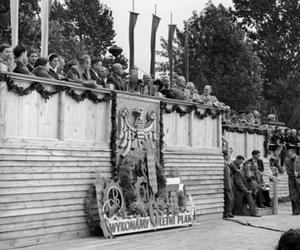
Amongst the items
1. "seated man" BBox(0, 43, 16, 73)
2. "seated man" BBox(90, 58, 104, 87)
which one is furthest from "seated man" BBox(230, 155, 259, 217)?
"seated man" BBox(0, 43, 16, 73)

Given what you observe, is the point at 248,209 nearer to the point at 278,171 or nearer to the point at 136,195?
the point at 136,195

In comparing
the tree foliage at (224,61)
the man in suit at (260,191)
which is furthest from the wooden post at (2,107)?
the tree foliage at (224,61)

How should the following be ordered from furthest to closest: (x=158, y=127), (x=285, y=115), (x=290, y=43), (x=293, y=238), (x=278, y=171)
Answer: (x=290, y=43) → (x=285, y=115) → (x=278, y=171) → (x=158, y=127) → (x=293, y=238)

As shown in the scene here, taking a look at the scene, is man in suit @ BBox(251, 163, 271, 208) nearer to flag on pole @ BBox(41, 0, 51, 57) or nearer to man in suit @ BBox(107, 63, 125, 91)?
man in suit @ BBox(107, 63, 125, 91)

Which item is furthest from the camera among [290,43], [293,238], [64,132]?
[290,43]

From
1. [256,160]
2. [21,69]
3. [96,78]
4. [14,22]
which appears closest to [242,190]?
[256,160]

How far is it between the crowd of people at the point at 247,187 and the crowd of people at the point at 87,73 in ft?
6.06

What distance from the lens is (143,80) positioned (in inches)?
482

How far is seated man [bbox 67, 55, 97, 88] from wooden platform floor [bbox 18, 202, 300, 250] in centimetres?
278

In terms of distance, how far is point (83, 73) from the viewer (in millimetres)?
10555

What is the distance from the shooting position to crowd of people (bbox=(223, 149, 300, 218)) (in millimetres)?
13984

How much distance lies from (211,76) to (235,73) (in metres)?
1.80

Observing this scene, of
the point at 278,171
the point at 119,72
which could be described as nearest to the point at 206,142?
the point at 119,72

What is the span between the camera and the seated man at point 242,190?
14.2m
